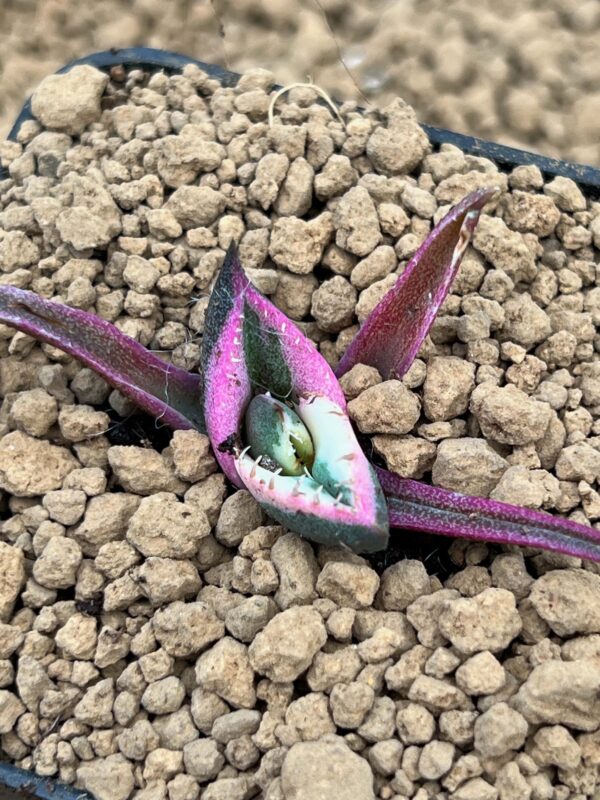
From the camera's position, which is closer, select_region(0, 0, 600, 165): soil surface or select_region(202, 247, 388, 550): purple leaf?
select_region(202, 247, 388, 550): purple leaf

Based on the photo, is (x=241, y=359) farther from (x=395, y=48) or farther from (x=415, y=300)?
(x=395, y=48)

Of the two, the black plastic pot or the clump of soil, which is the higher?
the black plastic pot

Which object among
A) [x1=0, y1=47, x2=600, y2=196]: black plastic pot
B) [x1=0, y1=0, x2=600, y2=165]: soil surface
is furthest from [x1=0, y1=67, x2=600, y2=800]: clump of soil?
[x1=0, y1=0, x2=600, y2=165]: soil surface

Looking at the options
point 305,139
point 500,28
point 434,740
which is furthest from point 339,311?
point 500,28

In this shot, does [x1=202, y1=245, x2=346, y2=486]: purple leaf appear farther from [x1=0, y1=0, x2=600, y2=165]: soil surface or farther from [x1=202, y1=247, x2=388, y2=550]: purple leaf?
[x1=0, y1=0, x2=600, y2=165]: soil surface

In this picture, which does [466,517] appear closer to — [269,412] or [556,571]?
[556,571]

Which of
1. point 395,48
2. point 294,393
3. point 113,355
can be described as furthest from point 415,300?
point 395,48
